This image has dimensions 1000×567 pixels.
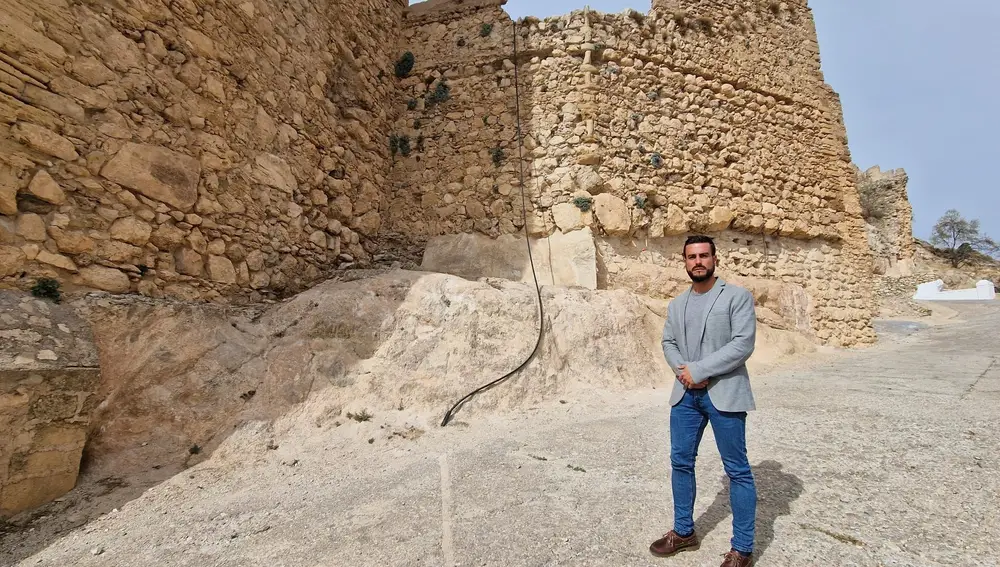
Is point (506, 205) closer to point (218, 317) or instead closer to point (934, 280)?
point (218, 317)

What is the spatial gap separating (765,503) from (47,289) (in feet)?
16.3

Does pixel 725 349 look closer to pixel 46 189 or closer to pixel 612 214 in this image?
pixel 46 189

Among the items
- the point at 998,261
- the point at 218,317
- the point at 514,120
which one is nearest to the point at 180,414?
the point at 218,317

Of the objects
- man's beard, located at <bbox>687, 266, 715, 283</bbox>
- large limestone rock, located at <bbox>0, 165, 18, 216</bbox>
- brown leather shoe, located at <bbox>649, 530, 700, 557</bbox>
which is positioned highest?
large limestone rock, located at <bbox>0, 165, 18, 216</bbox>

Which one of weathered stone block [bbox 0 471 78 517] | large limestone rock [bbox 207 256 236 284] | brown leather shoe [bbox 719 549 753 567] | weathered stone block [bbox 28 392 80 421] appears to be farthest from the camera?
large limestone rock [bbox 207 256 236 284]

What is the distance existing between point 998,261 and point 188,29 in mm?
37072

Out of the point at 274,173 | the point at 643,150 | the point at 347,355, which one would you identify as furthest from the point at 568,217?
the point at 274,173

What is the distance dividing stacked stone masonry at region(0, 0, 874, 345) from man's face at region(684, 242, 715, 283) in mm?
4394

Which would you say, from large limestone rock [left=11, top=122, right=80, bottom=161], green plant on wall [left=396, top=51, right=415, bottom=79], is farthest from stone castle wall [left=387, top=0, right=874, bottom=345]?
large limestone rock [left=11, top=122, right=80, bottom=161]

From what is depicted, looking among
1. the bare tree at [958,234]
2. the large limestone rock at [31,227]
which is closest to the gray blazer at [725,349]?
the large limestone rock at [31,227]

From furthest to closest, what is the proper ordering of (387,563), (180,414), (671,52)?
(671,52)
(180,414)
(387,563)

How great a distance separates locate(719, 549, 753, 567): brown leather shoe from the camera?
6.18 ft

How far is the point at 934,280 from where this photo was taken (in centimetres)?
2042

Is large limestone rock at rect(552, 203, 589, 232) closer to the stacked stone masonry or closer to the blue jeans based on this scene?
the stacked stone masonry
